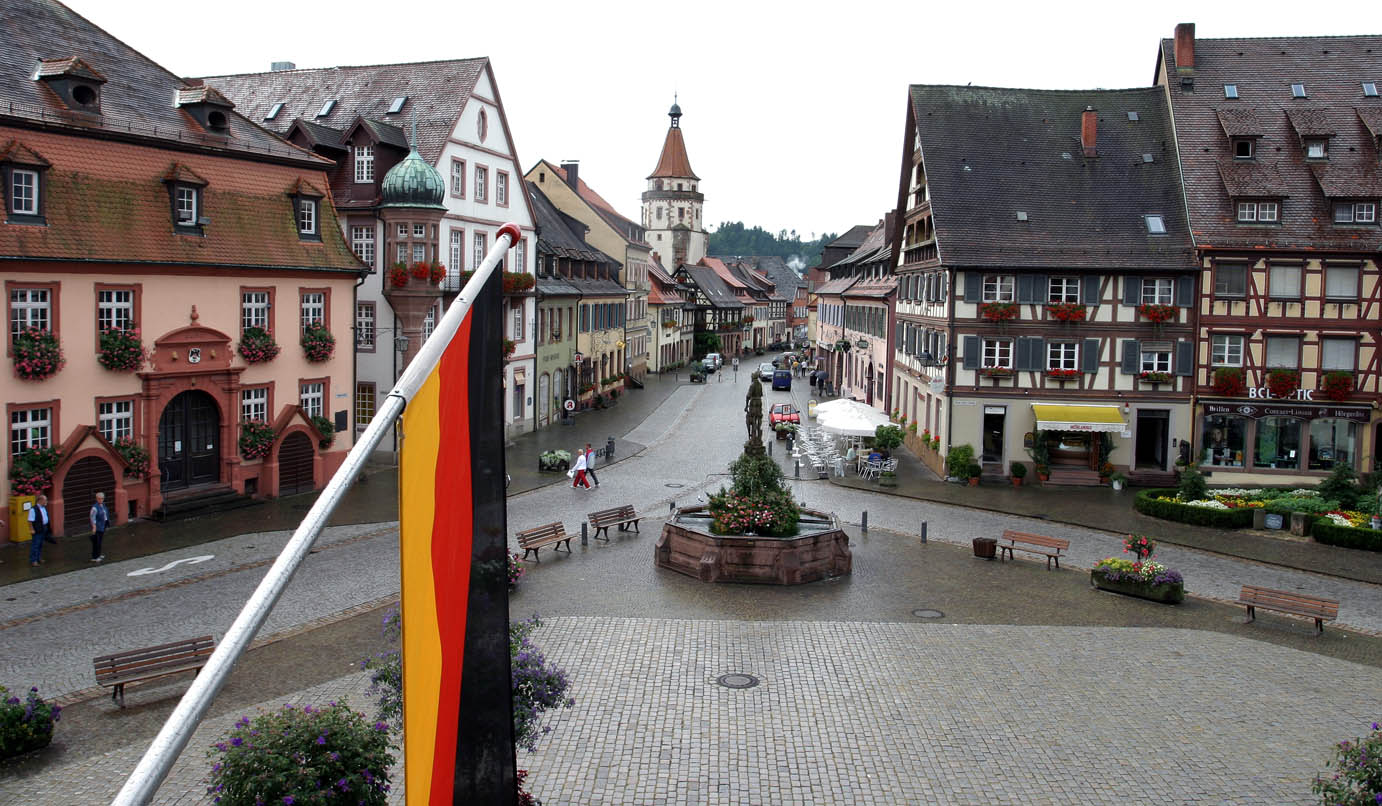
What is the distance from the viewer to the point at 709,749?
13367 mm

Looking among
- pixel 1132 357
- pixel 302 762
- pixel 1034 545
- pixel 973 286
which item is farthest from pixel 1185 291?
pixel 302 762

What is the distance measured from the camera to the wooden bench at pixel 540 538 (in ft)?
75.6

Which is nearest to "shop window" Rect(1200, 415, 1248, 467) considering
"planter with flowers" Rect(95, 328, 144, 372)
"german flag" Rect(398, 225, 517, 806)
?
"planter with flowers" Rect(95, 328, 144, 372)

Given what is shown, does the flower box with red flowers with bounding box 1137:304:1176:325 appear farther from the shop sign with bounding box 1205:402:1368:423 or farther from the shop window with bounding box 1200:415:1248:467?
the shop window with bounding box 1200:415:1248:467

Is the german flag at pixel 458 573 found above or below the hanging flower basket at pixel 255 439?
above

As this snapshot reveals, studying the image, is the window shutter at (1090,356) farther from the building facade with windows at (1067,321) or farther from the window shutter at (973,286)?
the window shutter at (973,286)

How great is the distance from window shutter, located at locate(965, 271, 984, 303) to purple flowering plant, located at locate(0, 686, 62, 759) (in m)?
27.9

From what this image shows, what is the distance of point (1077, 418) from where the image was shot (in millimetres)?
34062

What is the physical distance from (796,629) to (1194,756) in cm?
668

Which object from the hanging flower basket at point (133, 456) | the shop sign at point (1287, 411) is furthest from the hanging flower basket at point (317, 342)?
the shop sign at point (1287, 411)

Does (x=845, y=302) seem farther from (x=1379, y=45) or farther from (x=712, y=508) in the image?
(x=712, y=508)

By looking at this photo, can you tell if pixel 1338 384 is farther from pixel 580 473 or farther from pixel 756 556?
pixel 580 473

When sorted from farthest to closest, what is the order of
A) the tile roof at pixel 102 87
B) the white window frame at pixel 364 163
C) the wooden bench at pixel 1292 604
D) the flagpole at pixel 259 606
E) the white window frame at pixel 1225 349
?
the white window frame at pixel 364 163 < the white window frame at pixel 1225 349 < the tile roof at pixel 102 87 < the wooden bench at pixel 1292 604 < the flagpole at pixel 259 606

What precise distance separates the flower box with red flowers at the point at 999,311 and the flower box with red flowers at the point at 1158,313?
152 inches
